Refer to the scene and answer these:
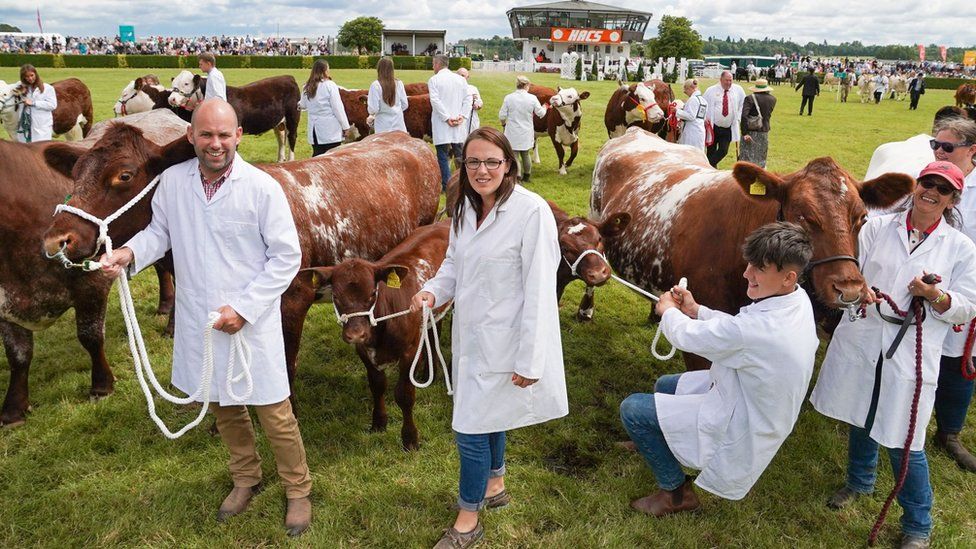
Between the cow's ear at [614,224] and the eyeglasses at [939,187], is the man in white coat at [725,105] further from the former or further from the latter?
the eyeglasses at [939,187]

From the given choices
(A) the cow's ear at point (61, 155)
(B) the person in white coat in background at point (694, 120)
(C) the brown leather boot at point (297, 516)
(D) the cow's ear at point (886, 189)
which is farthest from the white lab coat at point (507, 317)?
(B) the person in white coat in background at point (694, 120)

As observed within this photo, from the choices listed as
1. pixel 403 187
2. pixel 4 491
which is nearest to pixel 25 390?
pixel 4 491

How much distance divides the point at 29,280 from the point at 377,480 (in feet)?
9.62

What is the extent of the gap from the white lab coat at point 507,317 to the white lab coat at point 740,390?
0.60 meters

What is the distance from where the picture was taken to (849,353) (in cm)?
340

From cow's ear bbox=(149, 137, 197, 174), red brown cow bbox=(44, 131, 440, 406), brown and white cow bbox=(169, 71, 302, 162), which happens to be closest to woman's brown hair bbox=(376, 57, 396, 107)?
red brown cow bbox=(44, 131, 440, 406)

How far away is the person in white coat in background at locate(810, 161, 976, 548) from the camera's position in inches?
125

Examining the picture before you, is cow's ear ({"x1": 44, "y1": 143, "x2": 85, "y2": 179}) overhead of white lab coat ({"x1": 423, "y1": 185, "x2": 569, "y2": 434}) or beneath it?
overhead

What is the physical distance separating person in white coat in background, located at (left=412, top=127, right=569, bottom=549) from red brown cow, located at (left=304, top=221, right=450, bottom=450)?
0.60 metres

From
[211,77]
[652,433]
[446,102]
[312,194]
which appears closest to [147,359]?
[312,194]

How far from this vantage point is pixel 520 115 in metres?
12.3

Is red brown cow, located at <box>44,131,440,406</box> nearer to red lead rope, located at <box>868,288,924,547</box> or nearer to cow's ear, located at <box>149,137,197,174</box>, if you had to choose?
cow's ear, located at <box>149,137,197,174</box>

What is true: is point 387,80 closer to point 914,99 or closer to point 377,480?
point 377,480

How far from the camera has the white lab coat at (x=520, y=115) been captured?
483 inches
